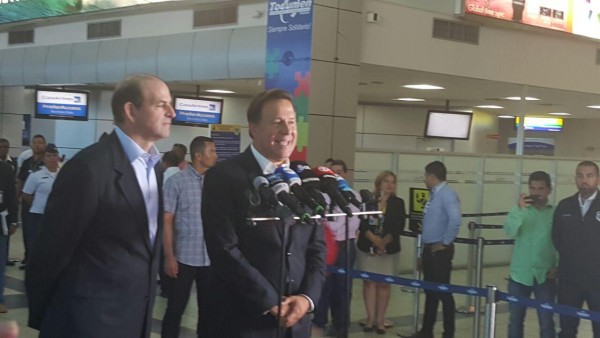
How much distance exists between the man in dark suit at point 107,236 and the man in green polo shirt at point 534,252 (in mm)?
4791

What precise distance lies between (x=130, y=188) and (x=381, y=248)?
19.2 feet

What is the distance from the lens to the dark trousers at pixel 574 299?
22.6 feet

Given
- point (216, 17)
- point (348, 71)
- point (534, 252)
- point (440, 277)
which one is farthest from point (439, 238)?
point (216, 17)

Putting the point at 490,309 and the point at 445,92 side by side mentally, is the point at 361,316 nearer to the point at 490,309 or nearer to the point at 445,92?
the point at 490,309

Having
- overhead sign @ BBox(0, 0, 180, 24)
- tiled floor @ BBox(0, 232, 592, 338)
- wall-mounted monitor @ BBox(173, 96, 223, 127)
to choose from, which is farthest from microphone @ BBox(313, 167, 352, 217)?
wall-mounted monitor @ BBox(173, 96, 223, 127)

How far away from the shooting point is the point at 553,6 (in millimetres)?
13867

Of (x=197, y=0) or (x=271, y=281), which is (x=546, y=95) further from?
(x=271, y=281)

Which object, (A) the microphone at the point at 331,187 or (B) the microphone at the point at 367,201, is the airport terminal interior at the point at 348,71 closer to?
(B) the microphone at the point at 367,201

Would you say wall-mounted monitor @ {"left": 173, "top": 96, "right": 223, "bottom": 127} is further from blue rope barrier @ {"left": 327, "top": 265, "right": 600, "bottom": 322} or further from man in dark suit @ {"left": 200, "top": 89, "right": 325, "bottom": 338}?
man in dark suit @ {"left": 200, "top": 89, "right": 325, "bottom": 338}

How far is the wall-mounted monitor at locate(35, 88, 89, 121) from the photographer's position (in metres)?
17.8

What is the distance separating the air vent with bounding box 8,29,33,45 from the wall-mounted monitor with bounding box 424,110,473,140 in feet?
29.5

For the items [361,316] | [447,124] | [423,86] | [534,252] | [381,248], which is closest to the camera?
[534,252]

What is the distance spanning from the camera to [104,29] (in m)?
15.5

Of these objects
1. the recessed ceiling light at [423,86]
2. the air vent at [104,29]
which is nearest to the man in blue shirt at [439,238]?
the recessed ceiling light at [423,86]
